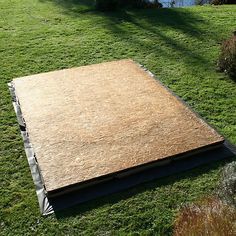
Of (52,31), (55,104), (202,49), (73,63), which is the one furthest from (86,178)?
(52,31)

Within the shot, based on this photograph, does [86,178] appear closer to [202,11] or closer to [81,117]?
[81,117]

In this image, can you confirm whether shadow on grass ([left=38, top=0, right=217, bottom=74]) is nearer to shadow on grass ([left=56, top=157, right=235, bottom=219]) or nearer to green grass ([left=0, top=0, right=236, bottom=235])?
green grass ([left=0, top=0, right=236, bottom=235])

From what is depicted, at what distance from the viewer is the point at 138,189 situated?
11.9 feet

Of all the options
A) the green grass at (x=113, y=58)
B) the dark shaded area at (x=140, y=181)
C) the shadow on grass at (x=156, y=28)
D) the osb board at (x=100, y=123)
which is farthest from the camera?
the shadow on grass at (x=156, y=28)

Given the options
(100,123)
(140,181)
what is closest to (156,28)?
(100,123)

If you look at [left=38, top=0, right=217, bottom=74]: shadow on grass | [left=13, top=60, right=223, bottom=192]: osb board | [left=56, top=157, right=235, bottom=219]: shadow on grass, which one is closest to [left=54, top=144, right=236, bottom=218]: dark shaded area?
[left=56, top=157, right=235, bottom=219]: shadow on grass

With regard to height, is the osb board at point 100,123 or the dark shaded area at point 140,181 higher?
the osb board at point 100,123

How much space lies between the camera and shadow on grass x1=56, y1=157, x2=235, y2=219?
11.1 feet

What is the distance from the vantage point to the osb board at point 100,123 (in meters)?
3.81

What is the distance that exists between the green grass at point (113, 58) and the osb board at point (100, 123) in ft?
0.85

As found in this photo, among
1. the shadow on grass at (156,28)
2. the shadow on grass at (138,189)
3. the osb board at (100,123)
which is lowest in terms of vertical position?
the shadow on grass at (138,189)

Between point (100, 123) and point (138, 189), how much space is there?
1098 mm

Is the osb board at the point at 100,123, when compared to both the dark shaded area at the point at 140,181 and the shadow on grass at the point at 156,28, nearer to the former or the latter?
the dark shaded area at the point at 140,181

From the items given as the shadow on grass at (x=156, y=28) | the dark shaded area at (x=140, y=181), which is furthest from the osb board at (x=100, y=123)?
the shadow on grass at (x=156, y=28)
